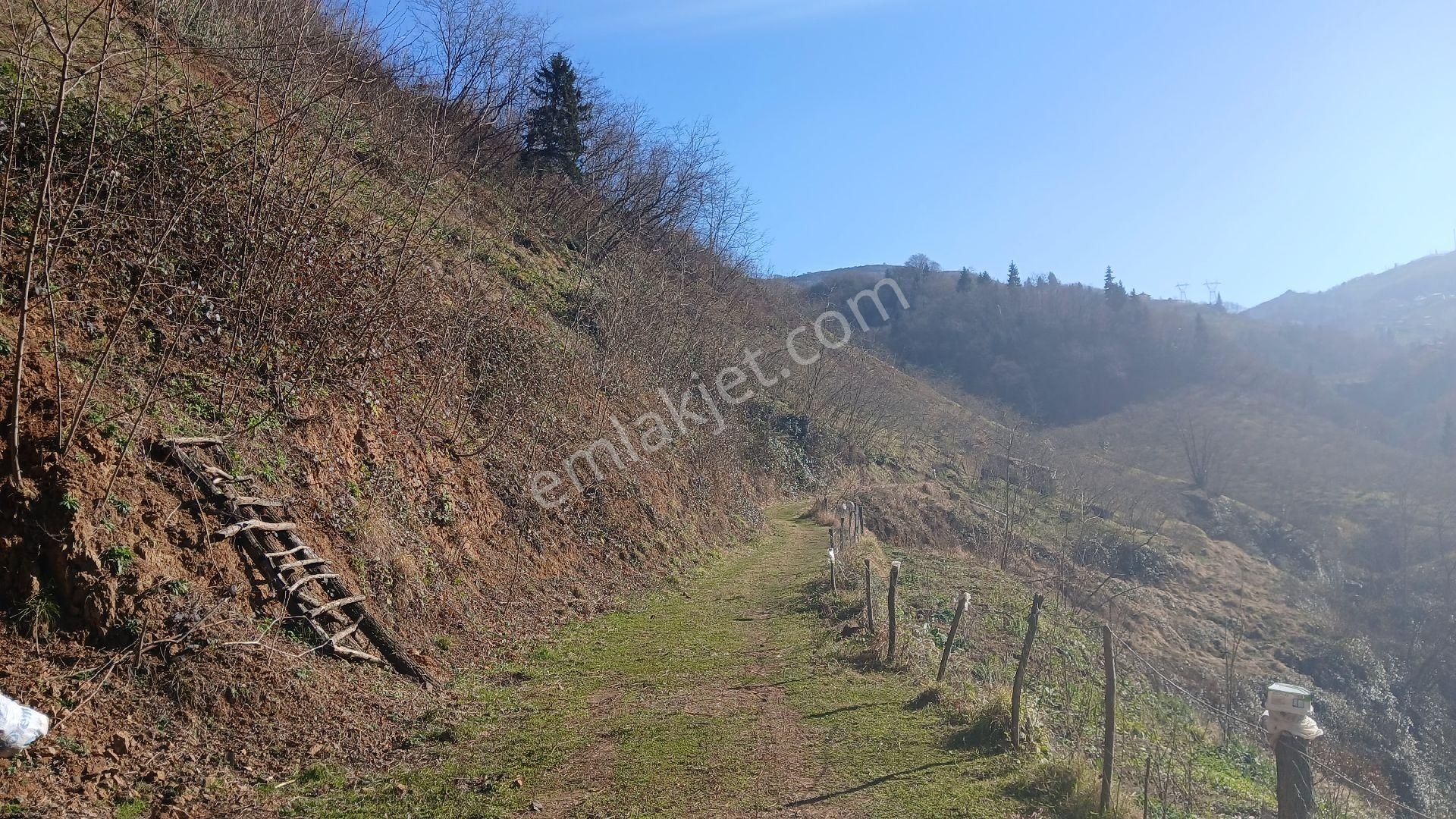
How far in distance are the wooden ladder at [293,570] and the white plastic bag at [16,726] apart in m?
3.43

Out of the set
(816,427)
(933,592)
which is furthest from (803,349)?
(933,592)

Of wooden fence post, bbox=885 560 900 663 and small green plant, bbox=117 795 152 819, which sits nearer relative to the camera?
small green plant, bbox=117 795 152 819

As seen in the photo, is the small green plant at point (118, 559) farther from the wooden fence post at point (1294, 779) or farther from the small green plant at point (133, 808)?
the wooden fence post at point (1294, 779)

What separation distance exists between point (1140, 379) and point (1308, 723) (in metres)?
128

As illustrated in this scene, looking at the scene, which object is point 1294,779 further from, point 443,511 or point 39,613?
point 443,511

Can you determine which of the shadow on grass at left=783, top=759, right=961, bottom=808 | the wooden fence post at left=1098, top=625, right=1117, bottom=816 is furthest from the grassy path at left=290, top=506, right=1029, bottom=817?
the wooden fence post at left=1098, top=625, right=1117, bottom=816

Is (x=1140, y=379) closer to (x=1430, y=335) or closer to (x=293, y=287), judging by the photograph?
(x=1430, y=335)

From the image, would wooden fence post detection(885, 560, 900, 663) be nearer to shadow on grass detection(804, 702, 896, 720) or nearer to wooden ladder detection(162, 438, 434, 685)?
shadow on grass detection(804, 702, 896, 720)

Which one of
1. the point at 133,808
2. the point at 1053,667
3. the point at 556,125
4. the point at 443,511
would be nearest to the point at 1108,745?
the point at 133,808

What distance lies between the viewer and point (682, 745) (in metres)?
7.31

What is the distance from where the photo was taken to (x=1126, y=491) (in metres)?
67.8

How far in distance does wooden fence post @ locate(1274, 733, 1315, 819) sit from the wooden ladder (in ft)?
24.7

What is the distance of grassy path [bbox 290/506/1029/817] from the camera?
237 inches

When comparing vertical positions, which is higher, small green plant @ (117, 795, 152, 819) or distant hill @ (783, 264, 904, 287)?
distant hill @ (783, 264, 904, 287)
